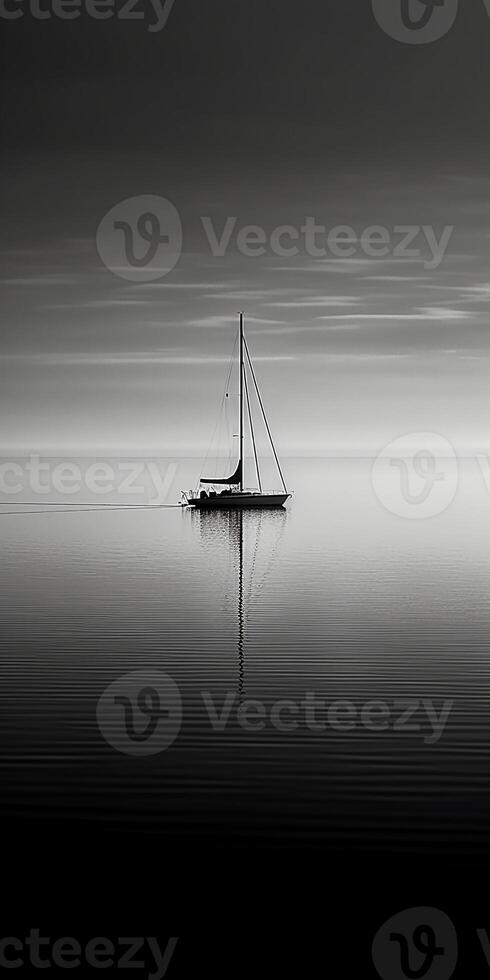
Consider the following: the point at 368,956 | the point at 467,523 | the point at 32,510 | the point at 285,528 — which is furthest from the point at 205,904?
the point at 32,510

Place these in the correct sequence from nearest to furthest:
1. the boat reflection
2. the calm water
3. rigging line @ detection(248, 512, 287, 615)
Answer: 1. the calm water
2. the boat reflection
3. rigging line @ detection(248, 512, 287, 615)

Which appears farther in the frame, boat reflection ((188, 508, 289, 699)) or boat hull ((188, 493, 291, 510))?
boat hull ((188, 493, 291, 510))

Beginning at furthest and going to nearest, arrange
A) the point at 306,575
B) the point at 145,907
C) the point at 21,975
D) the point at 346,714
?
the point at 306,575
the point at 346,714
the point at 145,907
the point at 21,975

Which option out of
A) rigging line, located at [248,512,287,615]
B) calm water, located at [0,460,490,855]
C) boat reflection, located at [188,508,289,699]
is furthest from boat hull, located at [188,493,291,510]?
calm water, located at [0,460,490,855]

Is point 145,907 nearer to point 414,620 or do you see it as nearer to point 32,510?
point 414,620

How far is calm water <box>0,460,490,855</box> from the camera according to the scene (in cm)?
1802

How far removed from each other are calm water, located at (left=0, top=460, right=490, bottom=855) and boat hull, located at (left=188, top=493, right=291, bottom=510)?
50666 millimetres

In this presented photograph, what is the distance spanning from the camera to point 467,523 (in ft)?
344

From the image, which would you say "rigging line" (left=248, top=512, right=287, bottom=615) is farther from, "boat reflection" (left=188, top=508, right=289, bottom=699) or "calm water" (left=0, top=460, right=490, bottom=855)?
"calm water" (left=0, top=460, right=490, bottom=855)

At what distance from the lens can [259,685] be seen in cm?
2962

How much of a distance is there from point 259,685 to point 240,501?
93582mm

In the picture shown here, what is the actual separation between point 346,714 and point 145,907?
11.8 metres

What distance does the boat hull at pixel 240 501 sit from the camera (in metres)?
122

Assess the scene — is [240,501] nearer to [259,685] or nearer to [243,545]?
[243,545]
